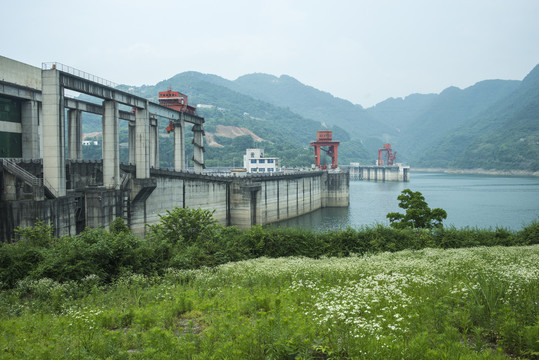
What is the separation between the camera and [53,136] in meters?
31.5

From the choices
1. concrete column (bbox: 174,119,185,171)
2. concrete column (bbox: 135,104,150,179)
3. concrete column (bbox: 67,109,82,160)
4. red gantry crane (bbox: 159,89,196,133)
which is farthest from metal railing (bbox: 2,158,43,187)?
red gantry crane (bbox: 159,89,196,133)

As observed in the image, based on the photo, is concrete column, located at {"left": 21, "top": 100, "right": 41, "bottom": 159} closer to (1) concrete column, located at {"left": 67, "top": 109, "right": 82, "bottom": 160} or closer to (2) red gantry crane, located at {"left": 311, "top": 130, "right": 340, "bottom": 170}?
(1) concrete column, located at {"left": 67, "top": 109, "right": 82, "bottom": 160}

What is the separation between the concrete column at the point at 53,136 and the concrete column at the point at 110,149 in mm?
6927

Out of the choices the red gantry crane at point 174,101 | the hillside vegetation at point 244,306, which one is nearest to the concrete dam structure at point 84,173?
the red gantry crane at point 174,101

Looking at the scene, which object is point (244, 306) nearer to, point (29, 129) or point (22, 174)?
point (22, 174)

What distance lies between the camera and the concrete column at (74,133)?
48.5 m

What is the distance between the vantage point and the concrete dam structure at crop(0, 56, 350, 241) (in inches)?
1199

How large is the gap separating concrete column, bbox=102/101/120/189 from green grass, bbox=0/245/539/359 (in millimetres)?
26357

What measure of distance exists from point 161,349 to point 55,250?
1007 centimetres

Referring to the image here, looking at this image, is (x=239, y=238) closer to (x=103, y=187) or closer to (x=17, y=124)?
(x=103, y=187)

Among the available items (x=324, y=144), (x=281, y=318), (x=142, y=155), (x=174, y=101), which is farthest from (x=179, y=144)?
(x=324, y=144)

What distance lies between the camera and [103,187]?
38.0m

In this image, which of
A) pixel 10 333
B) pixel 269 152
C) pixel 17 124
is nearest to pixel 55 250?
pixel 10 333

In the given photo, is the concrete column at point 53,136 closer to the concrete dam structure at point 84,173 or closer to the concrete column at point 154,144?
the concrete dam structure at point 84,173
